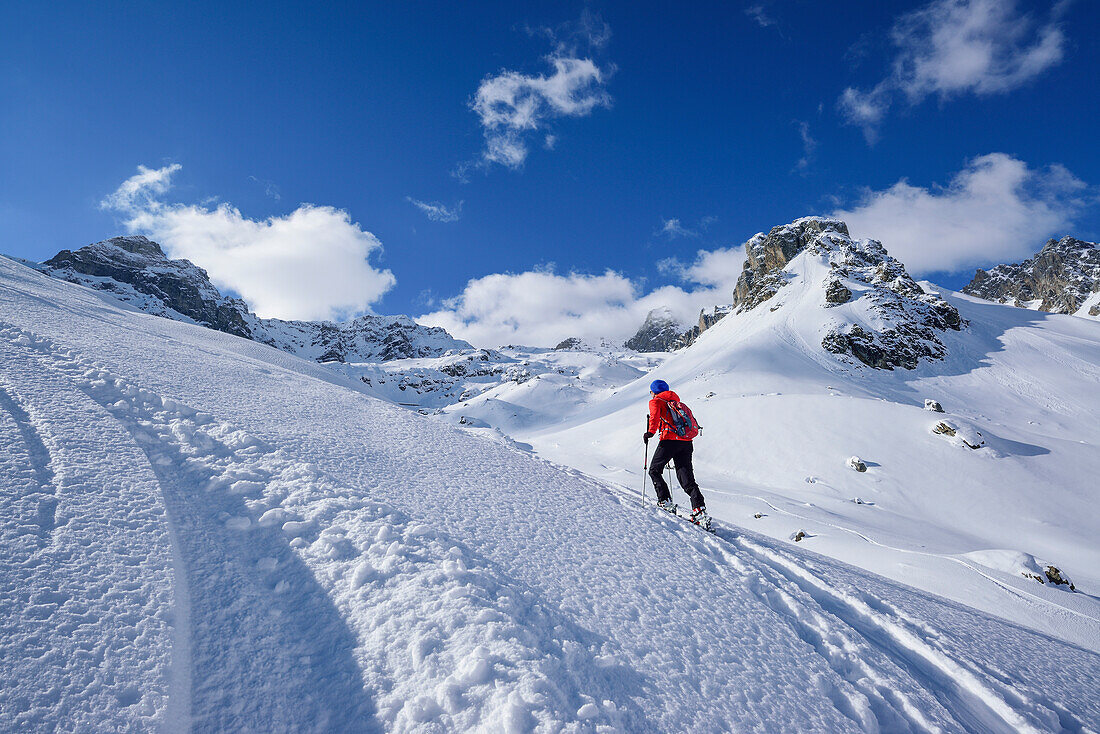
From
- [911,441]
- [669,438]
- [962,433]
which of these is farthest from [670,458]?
[962,433]

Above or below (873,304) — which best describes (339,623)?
below

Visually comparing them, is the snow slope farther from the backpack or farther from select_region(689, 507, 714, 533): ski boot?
the backpack

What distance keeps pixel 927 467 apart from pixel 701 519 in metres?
14.3

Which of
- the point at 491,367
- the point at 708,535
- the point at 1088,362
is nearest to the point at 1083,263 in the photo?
the point at 1088,362

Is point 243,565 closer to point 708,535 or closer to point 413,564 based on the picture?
point 413,564

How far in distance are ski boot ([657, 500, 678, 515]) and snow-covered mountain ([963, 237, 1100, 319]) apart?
479 feet

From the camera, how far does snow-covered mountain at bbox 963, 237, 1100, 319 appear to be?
111750 mm

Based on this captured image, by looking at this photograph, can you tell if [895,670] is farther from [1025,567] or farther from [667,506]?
[1025,567]

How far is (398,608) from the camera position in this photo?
2885 mm

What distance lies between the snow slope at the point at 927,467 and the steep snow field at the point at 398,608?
5.63 feet

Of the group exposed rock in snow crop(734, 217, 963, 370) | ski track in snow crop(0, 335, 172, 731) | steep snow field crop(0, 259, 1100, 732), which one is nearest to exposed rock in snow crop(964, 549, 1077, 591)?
steep snow field crop(0, 259, 1100, 732)

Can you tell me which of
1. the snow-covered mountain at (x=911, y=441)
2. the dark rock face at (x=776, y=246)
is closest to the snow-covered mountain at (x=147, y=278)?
the dark rock face at (x=776, y=246)

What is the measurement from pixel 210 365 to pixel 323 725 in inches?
365

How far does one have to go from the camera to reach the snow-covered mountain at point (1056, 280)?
112 meters
